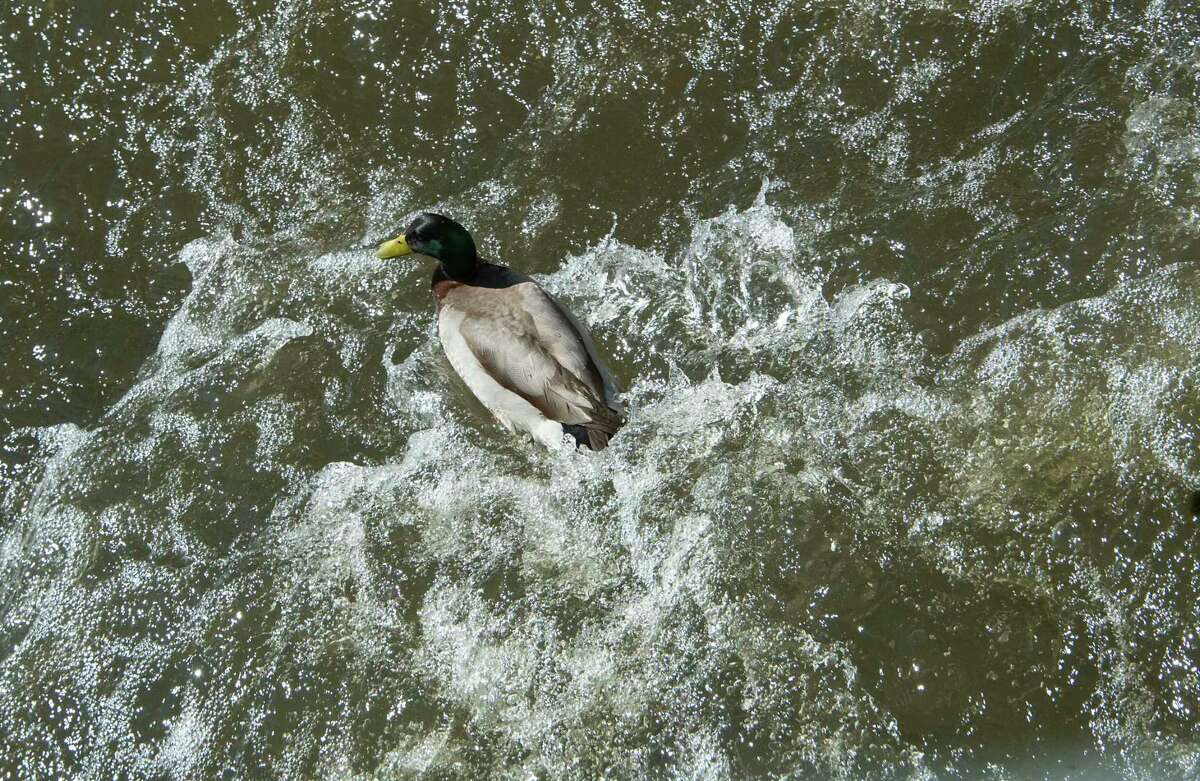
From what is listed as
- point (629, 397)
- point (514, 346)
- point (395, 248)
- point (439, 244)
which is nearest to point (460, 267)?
point (439, 244)

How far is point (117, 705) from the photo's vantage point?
313 cm

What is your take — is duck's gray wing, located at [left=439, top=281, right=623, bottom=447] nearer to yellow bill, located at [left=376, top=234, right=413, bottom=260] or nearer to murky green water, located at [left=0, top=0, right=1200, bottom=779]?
murky green water, located at [left=0, top=0, right=1200, bottom=779]

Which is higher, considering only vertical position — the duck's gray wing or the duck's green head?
the duck's green head

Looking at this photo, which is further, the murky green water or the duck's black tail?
the duck's black tail

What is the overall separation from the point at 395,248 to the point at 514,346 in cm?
68

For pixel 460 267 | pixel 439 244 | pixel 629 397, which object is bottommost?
pixel 629 397

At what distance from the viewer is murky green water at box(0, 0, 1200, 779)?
9.80ft

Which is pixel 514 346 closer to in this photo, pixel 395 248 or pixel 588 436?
pixel 588 436

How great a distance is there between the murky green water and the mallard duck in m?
0.11

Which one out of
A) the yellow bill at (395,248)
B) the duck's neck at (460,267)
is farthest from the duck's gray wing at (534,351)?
the yellow bill at (395,248)

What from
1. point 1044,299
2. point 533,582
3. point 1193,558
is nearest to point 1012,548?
point 1193,558

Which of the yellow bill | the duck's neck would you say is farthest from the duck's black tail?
the yellow bill

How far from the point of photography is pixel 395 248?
403cm

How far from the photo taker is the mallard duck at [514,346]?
11.7 ft
